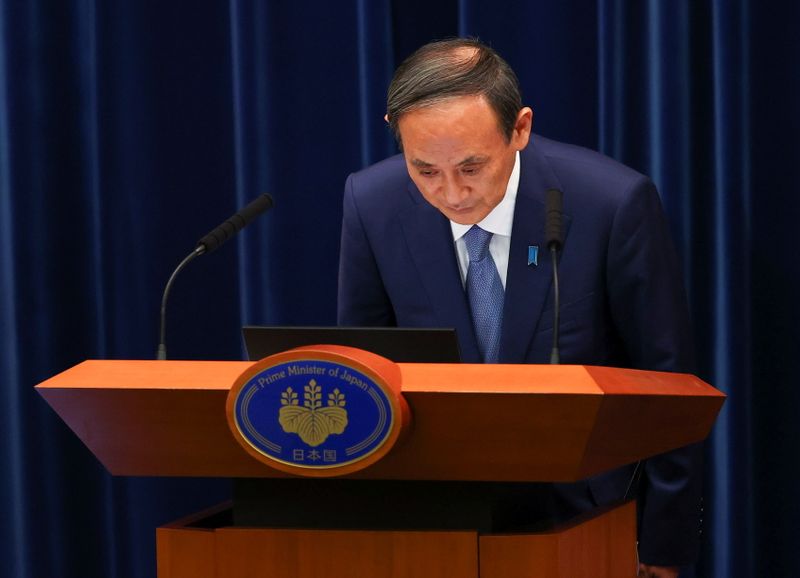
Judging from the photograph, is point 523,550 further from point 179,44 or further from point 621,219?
point 179,44

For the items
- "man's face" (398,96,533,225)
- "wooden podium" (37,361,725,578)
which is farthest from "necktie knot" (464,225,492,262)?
"wooden podium" (37,361,725,578)

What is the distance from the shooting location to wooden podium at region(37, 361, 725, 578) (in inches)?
45.1

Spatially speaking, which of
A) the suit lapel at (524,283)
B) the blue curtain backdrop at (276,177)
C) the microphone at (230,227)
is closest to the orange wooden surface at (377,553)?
the microphone at (230,227)

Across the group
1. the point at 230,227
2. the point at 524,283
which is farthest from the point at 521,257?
the point at 230,227

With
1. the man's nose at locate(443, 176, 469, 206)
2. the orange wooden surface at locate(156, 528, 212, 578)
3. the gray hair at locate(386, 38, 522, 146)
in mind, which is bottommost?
the orange wooden surface at locate(156, 528, 212, 578)

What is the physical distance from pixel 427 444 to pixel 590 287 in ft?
2.54

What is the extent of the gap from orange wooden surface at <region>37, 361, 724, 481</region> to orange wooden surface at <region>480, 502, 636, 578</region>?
2.7 inches

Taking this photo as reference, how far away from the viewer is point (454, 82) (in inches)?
66.9

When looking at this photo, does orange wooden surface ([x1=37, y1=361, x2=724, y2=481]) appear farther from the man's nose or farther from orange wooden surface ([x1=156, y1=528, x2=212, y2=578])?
the man's nose

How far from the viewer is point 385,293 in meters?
2.04

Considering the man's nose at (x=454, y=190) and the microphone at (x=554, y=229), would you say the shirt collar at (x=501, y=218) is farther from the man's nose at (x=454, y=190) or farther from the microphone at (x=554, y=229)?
the microphone at (x=554, y=229)

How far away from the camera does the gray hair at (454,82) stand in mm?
1695

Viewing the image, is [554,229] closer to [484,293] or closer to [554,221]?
[554,221]

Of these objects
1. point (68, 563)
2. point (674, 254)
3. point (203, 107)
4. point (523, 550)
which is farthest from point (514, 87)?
point (68, 563)
